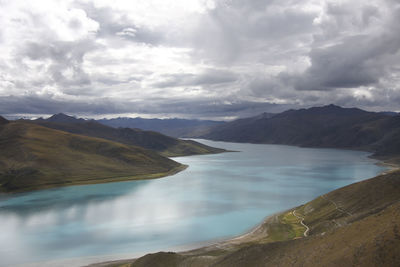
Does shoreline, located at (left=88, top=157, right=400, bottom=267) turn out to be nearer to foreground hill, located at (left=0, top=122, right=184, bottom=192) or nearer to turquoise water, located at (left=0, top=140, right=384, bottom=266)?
turquoise water, located at (left=0, top=140, right=384, bottom=266)

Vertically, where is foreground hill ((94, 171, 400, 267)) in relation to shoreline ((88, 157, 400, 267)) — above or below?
above

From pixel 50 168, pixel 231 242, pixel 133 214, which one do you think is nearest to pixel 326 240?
pixel 231 242

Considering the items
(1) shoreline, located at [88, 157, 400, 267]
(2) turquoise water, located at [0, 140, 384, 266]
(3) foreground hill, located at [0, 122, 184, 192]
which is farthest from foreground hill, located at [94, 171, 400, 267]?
(3) foreground hill, located at [0, 122, 184, 192]

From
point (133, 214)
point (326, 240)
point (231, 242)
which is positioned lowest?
point (133, 214)

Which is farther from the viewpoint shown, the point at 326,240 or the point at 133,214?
the point at 133,214

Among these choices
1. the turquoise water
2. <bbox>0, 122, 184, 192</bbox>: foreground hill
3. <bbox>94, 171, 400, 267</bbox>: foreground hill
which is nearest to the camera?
<bbox>94, 171, 400, 267</bbox>: foreground hill

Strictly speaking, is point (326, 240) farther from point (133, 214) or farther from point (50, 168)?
point (50, 168)
